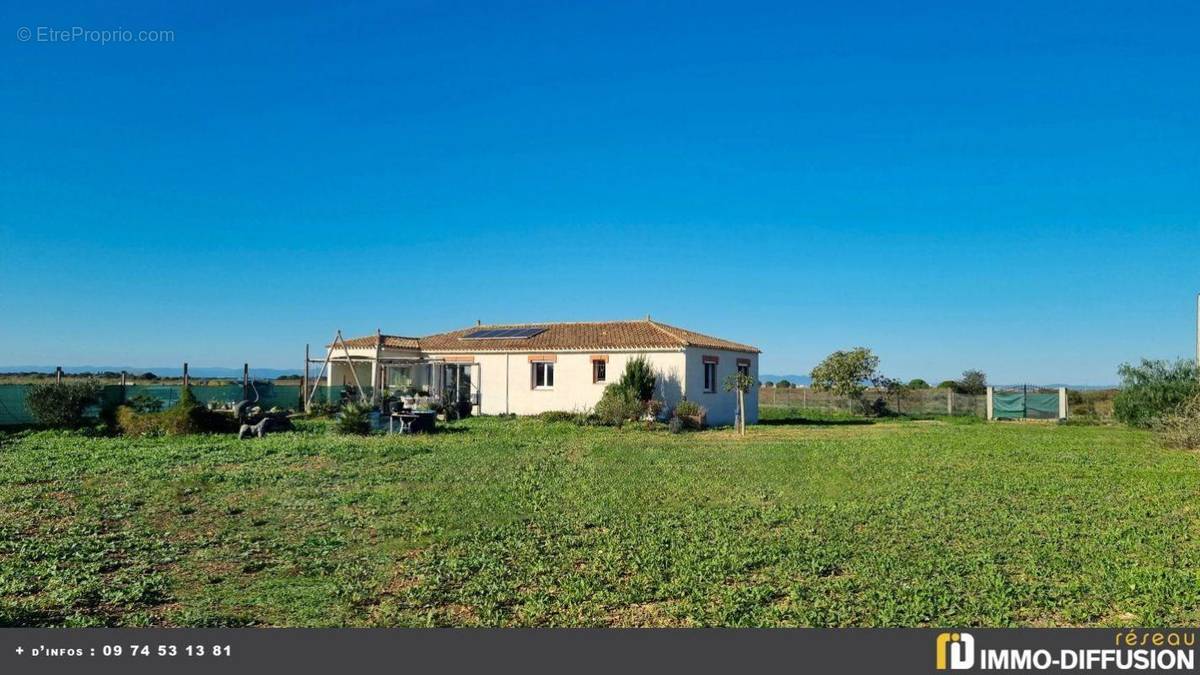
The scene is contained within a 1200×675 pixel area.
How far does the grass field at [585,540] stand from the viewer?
19.2 ft

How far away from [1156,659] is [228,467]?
12.6 metres

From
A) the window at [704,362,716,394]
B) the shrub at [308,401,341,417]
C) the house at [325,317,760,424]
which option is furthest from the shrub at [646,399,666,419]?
the shrub at [308,401,341,417]

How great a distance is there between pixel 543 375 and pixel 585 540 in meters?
20.6

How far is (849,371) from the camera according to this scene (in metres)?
38.8

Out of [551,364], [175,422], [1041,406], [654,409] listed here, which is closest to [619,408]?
[654,409]

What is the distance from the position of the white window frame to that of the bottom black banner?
76.1 feet

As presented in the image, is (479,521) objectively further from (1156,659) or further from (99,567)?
(1156,659)

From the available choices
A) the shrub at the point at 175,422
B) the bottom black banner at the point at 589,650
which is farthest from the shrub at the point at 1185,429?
the shrub at the point at 175,422

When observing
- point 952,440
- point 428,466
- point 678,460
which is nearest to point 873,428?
point 952,440

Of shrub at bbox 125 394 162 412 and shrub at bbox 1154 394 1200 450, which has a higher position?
shrub at bbox 125 394 162 412

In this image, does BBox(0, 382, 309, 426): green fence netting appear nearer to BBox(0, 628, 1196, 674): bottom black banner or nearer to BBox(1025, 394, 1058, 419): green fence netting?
BBox(0, 628, 1196, 674): bottom black banner

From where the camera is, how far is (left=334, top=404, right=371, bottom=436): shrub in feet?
65.0

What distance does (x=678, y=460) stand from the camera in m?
15.4

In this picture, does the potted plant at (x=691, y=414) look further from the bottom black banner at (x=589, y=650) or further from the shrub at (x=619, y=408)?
the bottom black banner at (x=589, y=650)
